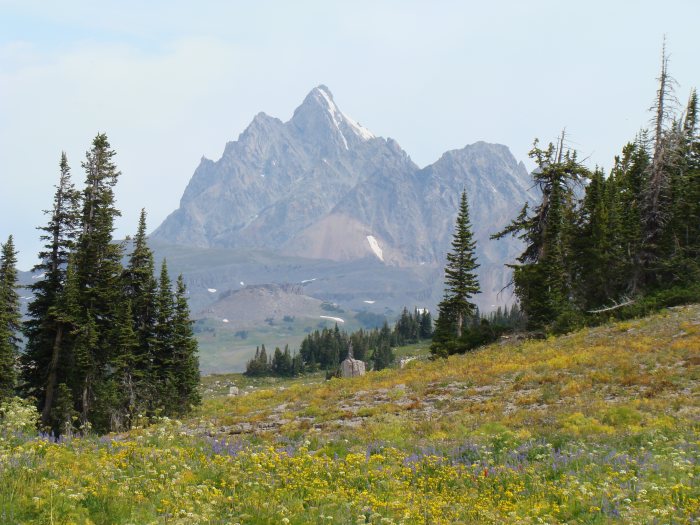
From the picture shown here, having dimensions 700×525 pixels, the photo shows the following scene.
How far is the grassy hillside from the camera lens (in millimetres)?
8633

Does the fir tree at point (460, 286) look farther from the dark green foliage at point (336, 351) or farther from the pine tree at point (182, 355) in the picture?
the dark green foliage at point (336, 351)

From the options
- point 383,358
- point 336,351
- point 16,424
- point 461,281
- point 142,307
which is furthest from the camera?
point 336,351

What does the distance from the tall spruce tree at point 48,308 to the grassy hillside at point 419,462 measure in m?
18.7

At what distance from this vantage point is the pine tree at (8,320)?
131 ft

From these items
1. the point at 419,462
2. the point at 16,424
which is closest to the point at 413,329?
the point at 419,462

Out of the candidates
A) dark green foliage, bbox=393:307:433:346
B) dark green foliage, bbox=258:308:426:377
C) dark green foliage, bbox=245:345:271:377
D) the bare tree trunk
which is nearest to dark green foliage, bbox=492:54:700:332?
the bare tree trunk

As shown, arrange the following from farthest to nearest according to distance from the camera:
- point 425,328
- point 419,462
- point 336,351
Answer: point 425,328 → point 336,351 → point 419,462

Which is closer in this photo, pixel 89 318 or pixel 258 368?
pixel 89 318

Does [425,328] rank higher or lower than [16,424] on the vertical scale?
higher

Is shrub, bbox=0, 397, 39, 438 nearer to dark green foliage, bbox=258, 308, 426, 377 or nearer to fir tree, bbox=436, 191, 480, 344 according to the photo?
fir tree, bbox=436, 191, 480, 344

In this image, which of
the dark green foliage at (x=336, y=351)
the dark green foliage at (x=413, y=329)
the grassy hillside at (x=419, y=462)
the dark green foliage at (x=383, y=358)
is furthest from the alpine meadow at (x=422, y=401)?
the dark green foliage at (x=413, y=329)

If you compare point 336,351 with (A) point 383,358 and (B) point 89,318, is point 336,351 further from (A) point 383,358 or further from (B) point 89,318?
(B) point 89,318

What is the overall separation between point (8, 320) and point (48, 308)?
225 inches

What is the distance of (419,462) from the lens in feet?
40.9
